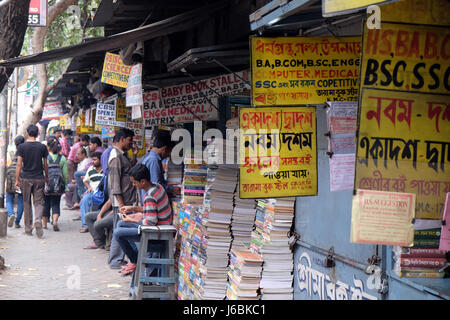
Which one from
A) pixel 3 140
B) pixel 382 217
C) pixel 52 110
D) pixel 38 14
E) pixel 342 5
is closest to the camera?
pixel 342 5

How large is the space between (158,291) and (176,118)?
2.46 m

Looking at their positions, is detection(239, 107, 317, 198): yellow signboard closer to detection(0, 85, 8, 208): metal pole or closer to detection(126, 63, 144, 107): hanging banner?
detection(126, 63, 144, 107): hanging banner

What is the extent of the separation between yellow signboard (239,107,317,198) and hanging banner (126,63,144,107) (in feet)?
11.8

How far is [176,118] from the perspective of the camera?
8.31 meters

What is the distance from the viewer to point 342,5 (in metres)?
2.85

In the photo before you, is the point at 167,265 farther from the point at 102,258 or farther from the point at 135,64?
the point at 102,258

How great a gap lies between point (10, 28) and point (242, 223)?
4.36 m

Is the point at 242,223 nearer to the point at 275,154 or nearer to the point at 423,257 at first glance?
the point at 275,154

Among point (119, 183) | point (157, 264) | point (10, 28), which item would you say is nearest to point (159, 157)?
point (119, 183)

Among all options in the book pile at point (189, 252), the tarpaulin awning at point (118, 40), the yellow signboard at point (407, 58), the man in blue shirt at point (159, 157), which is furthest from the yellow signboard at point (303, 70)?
the man in blue shirt at point (159, 157)

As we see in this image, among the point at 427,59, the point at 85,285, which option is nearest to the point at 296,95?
the point at 427,59

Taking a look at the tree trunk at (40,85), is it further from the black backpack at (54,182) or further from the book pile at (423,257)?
the book pile at (423,257)

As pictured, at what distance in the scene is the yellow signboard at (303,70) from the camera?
13.3 ft

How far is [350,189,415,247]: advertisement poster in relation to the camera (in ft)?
9.76
